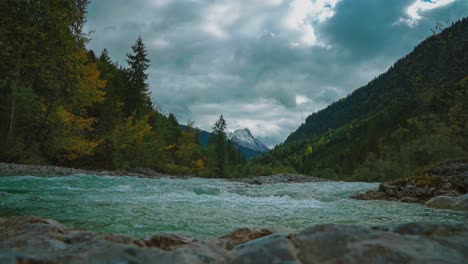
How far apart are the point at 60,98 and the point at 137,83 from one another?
89.4 ft

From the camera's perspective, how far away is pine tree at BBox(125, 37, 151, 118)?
49.4 meters

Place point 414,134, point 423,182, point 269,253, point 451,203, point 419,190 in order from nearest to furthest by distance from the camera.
A: point 269,253, point 451,203, point 419,190, point 423,182, point 414,134

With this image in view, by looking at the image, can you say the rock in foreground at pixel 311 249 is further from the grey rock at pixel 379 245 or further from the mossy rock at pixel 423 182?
the mossy rock at pixel 423 182

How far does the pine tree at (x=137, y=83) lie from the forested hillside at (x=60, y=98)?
0.17 m

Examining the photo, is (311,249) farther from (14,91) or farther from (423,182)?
(14,91)

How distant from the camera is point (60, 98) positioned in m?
24.5

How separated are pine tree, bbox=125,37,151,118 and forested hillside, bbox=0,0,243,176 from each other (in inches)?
6.5

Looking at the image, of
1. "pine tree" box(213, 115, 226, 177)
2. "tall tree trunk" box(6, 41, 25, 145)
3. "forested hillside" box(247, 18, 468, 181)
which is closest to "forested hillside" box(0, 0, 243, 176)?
"tall tree trunk" box(6, 41, 25, 145)

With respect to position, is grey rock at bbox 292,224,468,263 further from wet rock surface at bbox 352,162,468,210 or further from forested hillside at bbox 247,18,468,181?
forested hillside at bbox 247,18,468,181

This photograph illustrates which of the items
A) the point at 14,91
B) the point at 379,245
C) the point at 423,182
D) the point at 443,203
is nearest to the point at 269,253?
the point at 379,245

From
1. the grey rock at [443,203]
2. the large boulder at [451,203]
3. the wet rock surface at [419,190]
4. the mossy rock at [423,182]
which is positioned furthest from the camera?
the mossy rock at [423,182]

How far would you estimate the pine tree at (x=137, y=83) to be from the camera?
162ft

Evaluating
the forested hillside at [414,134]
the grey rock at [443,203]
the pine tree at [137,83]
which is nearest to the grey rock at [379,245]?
the grey rock at [443,203]

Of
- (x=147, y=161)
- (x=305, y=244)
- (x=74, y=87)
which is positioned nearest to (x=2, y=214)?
(x=305, y=244)
